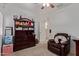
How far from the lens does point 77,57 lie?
1.46 metres

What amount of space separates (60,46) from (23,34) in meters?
0.50

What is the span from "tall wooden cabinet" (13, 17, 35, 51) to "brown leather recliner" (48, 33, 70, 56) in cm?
24

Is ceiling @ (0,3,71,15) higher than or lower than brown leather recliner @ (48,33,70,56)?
higher

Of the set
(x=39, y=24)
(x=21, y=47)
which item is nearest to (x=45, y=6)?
(x=39, y=24)

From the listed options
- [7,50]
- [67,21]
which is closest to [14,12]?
[7,50]

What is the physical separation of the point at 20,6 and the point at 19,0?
0.29ft

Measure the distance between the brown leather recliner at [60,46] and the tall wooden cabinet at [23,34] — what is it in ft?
0.77

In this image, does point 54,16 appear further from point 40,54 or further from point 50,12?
point 40,54

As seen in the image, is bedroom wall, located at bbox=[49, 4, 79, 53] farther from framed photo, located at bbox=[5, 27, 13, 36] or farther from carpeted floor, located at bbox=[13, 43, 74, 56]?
framed photo, located at bbox=[5, 27, 13, 36]

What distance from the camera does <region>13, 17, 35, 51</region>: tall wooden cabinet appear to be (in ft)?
4.68

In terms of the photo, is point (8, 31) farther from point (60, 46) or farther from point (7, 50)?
point (60, 46)

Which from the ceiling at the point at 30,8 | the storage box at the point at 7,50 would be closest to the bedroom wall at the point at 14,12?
the ceiling at the point at 30,8

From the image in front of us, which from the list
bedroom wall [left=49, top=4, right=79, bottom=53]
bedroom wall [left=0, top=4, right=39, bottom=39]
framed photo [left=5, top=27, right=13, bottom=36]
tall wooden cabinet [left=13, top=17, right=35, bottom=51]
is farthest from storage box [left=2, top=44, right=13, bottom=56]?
bedroom wall [left=49, top=4, right=79, bottom=53]

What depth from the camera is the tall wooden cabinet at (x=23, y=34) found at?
143 cm
